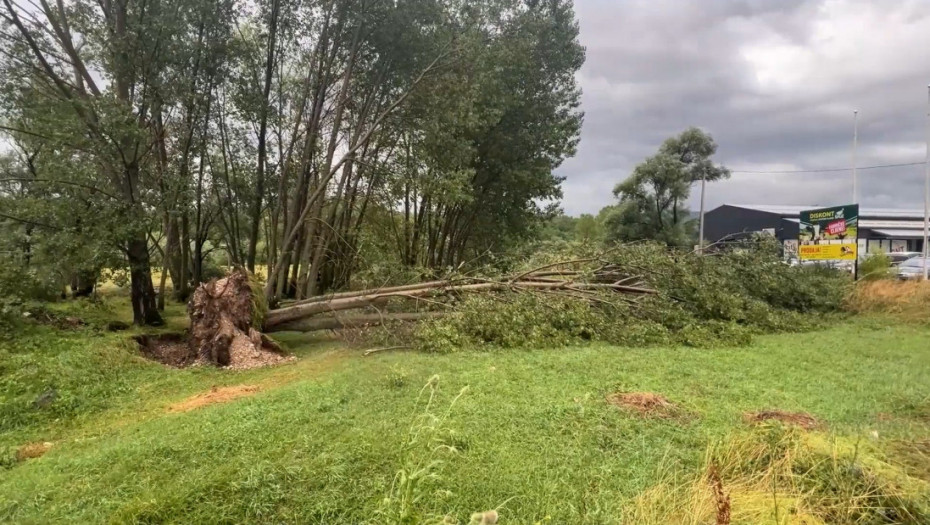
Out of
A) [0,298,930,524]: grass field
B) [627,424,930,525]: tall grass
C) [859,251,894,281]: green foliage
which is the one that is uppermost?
[859,251,894,281]: green foliage

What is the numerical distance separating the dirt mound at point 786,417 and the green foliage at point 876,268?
1143 cm

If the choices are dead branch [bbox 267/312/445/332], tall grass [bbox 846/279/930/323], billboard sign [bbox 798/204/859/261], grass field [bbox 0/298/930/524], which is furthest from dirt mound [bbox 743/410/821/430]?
billboard sign [bbox 798/204/859/261]

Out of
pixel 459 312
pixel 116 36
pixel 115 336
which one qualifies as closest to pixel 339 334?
pixel 459 312

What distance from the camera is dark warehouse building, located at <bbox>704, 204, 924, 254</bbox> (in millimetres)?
30781

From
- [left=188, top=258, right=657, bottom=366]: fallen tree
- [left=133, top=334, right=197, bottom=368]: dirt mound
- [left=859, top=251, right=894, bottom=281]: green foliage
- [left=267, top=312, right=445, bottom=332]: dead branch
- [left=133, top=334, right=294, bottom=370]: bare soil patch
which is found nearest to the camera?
[left=133, top=334, right=294, bottom=370]: bare soil patch

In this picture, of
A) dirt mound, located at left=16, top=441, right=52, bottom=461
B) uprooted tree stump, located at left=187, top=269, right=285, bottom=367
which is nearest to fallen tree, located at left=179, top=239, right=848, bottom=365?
uprooted tree stump, located at left=187, top=269, right=285, bottom=367

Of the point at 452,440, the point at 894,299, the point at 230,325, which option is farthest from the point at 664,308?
the point at 230,325

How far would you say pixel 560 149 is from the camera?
1786 centimetres

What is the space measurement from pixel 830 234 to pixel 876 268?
178cm

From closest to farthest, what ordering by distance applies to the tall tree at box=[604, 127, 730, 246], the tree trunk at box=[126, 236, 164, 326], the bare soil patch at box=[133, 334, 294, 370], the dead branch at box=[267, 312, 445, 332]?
the bare soil patch at box=[133, 334, 294, 370], the dead branch at box=[267, 312, 445, 332], the tree trunk at box=[126, 236, 164, 326], the tall tree at box=[604, 127, 730, 246]

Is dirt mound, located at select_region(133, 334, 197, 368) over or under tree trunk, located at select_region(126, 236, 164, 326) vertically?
under

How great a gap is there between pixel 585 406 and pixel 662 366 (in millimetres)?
2309

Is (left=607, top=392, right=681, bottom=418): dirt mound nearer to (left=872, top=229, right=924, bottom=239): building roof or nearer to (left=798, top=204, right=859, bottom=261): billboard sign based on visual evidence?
(left=798, top=204, right=859, bottom=261): billboard sign

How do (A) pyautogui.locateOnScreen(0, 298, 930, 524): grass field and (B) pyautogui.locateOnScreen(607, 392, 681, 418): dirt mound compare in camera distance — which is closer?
(A) pyautogui.locateOnScreen(0, 298, 930, 524): grass field
